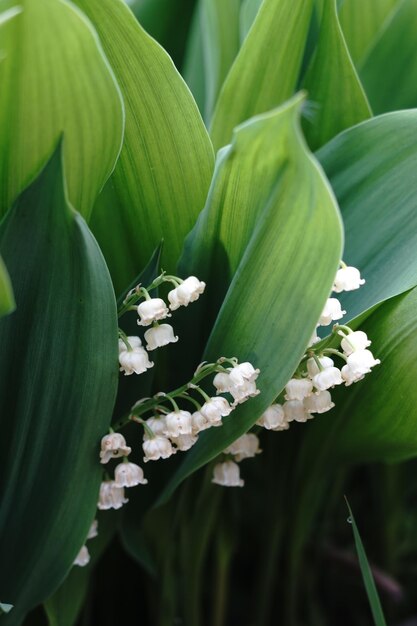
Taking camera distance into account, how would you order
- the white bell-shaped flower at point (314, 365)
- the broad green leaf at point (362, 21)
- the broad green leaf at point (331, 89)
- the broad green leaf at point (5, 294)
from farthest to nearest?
1. the broad green leaf at point (362, 21)
2. the broad green leaf at point (331, 89)
3. the white bell-shaped flower at point (314, 365)
4. the broad green leaf at point (5, 294)

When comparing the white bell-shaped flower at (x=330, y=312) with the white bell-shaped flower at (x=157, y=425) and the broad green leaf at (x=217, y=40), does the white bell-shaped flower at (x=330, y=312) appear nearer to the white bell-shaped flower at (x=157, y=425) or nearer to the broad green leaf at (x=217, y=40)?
the white bell-shaped flower at (x=157, y=425)

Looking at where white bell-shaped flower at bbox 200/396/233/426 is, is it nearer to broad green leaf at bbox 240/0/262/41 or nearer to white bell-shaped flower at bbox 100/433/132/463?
white bell-shaped flower at bbox 100/433/132/463

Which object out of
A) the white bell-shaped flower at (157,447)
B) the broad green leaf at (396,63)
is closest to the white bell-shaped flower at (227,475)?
the white bell-shaped flower at (157,447)

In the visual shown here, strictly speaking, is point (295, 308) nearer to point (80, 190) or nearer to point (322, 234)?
point (322, 234)

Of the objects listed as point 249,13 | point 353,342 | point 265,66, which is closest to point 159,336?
point 353,342

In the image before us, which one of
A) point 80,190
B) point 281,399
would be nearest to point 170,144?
point 80,190

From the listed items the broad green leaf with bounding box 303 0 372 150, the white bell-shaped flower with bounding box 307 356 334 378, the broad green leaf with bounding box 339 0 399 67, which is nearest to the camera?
the white bell-shaped flower with bounding box 307 356 334 378

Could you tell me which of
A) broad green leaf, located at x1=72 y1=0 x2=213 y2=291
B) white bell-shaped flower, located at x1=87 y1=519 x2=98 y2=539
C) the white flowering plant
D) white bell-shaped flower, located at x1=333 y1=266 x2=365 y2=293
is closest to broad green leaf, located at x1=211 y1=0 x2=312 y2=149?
the white flowering plant

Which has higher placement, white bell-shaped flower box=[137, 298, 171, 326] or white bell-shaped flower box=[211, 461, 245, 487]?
white bell-shaped flower box=[137, 298, 171, 326]
